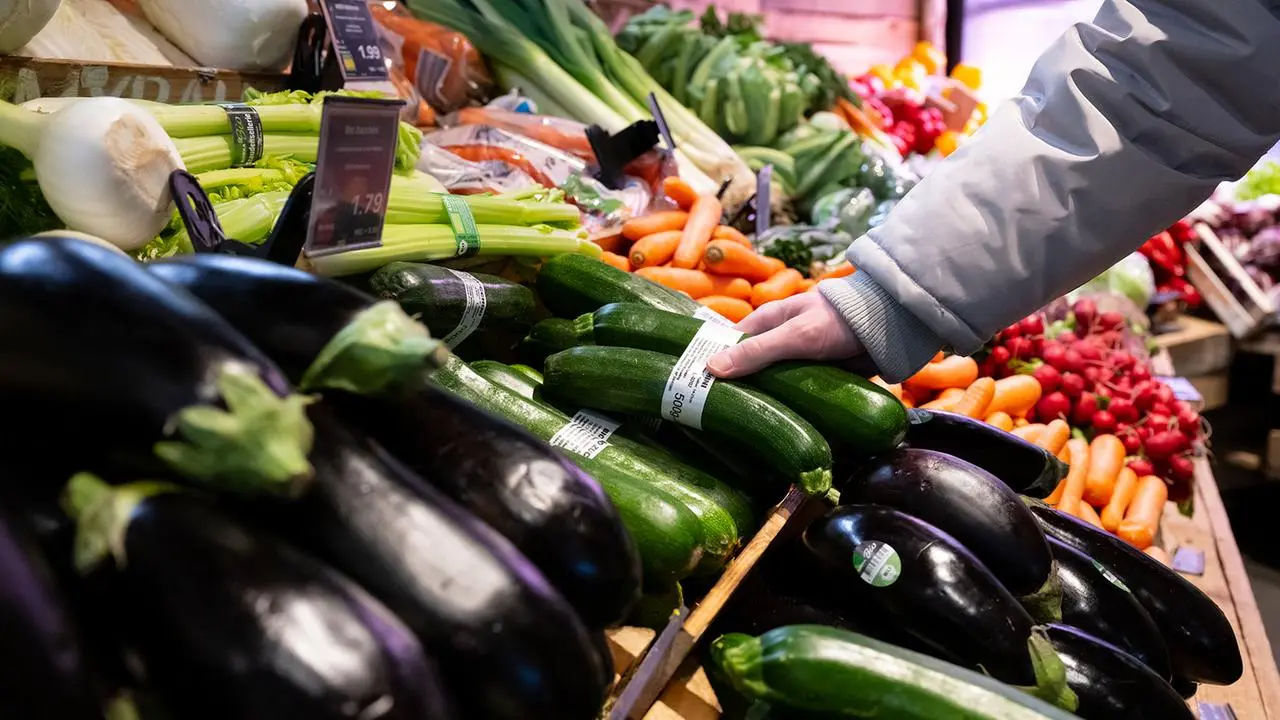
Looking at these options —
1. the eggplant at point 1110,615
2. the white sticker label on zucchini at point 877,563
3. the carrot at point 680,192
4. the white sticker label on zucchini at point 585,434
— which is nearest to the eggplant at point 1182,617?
the eggplant at point 1110,615

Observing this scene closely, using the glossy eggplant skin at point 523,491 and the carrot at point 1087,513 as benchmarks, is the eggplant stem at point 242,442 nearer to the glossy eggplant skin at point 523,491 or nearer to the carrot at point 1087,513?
A: the glossy eggplant skin at point 523,491

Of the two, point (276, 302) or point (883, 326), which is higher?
point (276, 302)

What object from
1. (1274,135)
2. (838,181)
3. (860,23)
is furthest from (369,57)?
(860,23)

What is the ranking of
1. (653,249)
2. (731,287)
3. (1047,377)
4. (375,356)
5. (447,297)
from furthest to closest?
(1047,377) → (731,287) → (653,249) → (447,297) → (375,356)

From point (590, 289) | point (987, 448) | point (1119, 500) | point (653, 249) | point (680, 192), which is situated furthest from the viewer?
point (680, 192)

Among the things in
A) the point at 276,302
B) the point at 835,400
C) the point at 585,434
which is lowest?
the point at 585,434

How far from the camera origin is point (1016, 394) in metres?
2.68

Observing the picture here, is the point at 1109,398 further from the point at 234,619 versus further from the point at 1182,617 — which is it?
the point at 234,619

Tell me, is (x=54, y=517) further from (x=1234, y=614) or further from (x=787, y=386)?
(x=1234, y=614)

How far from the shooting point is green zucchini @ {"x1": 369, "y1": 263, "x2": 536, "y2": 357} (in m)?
1.44

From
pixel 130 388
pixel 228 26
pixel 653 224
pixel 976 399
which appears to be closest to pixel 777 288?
pixel 653 224

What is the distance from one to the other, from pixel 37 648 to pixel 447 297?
3.26 ft

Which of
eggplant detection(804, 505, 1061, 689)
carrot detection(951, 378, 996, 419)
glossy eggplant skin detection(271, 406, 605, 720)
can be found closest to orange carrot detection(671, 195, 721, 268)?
carrot detection(951, 378, 996, 419)

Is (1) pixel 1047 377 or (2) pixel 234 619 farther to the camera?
(1) pixel 1047 377
